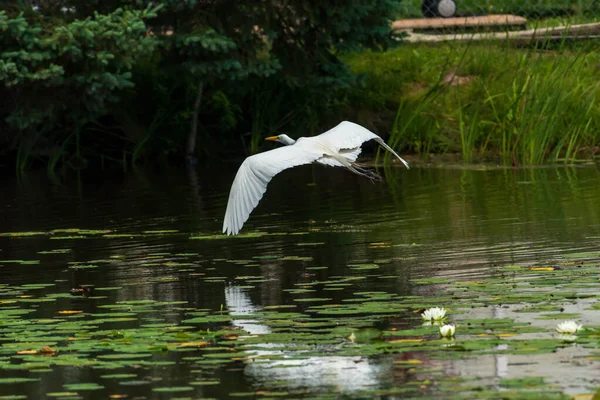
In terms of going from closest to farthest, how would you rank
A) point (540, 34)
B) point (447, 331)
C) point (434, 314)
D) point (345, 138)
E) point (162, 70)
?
point (447, 331) → point (434, 314) → point (345, 138) → point (162, 70) → point (540, 34)

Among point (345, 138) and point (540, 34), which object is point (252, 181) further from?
point (540, 34)

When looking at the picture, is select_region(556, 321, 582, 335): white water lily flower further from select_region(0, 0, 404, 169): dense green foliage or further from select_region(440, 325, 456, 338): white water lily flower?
select_region(0, 0, 404, 169): dense green foliage

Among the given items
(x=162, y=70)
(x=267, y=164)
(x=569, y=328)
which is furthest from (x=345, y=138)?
(x=162, y=70)

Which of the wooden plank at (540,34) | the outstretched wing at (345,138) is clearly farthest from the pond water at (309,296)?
the wooden plank at (540,34)

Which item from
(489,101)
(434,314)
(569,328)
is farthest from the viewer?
(489,101)

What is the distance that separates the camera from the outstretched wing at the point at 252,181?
888 cm

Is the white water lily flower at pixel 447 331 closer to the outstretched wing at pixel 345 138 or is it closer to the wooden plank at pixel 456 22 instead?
the outstretched wing at pixel 345 138

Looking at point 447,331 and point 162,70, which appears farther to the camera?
→ point 162,70

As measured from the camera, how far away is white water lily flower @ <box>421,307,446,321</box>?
20.1 feet

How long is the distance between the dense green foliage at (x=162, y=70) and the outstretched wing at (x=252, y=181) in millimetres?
6153

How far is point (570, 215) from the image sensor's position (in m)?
10.7

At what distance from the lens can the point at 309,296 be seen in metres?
7.37

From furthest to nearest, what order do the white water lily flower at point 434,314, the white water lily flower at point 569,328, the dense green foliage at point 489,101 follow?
the dense green foliage at point 489,101 < the white water lily flower at point 434,314 < the white water lily flower at point 569,328

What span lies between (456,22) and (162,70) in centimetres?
593
